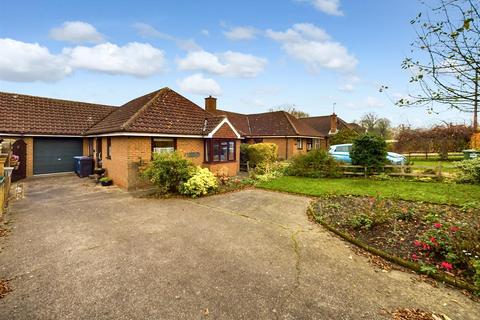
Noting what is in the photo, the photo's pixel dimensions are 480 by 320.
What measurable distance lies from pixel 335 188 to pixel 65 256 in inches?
426

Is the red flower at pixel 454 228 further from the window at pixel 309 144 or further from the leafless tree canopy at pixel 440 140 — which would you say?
the leafless tree canopy at pixel 440 140

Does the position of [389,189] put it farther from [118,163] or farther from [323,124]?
[323,124]

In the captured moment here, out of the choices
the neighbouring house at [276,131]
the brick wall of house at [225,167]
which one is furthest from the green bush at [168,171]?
the neighbouring house at [276,131]

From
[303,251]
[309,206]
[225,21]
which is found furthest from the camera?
[225,21]

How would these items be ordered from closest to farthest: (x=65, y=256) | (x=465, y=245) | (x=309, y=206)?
(x=465, y=245) → (x=65, y=256) → (x=309, y=206)

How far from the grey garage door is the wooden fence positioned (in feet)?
61.9

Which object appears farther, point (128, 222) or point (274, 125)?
point (274, 125)

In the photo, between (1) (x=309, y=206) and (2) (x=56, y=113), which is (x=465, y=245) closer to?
(1) (x=309, y=206)

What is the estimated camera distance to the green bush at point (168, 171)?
10.4 metres

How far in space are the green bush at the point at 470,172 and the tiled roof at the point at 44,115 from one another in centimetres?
2403

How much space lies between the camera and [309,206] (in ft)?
29.0

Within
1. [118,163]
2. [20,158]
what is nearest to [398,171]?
[118,163]

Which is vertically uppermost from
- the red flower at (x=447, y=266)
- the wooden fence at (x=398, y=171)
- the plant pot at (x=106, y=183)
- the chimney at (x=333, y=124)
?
the chimney at (x=333, y=124)

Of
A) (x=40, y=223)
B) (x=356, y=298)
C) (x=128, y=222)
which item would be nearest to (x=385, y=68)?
(x=356, y=298)
